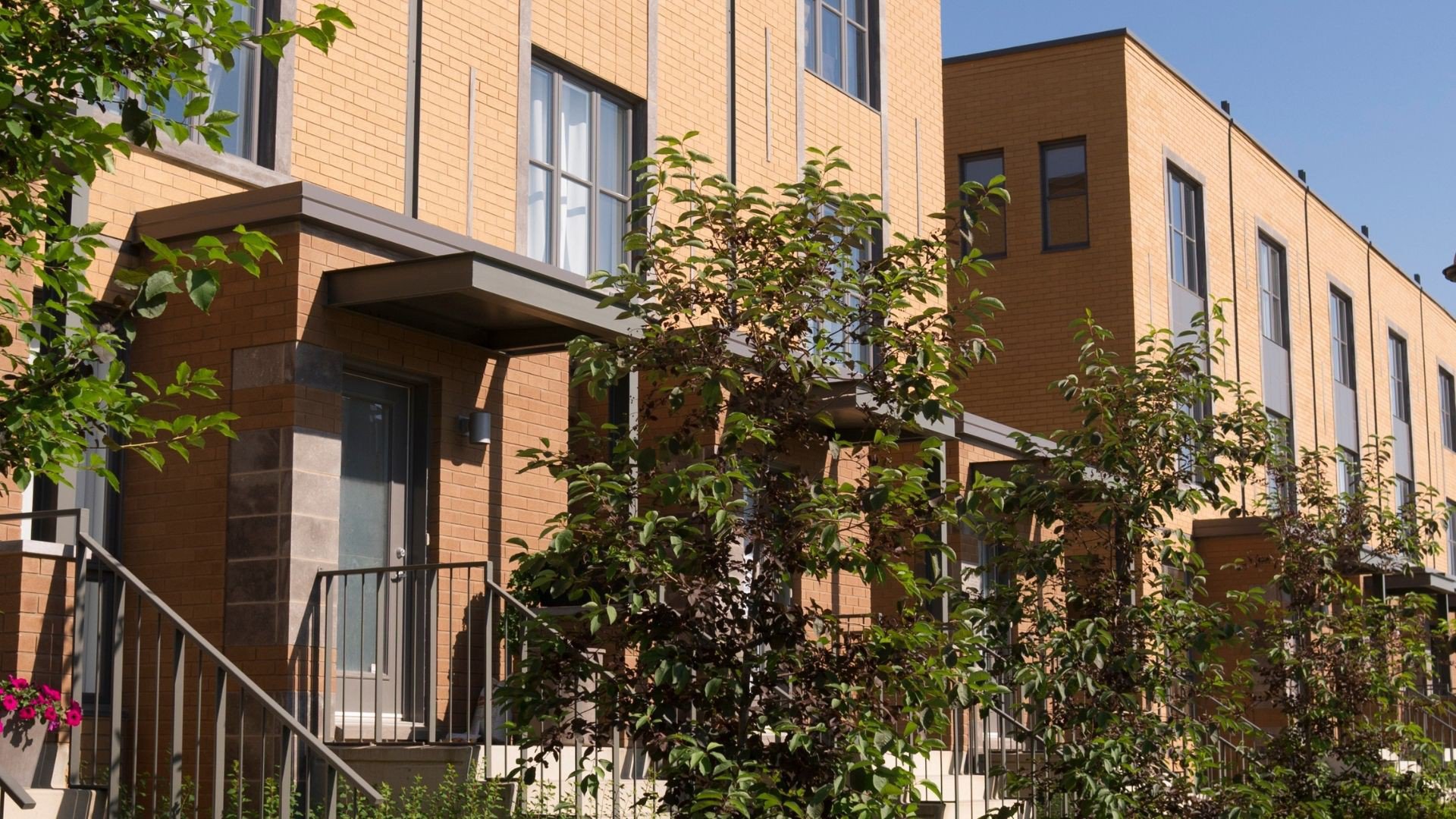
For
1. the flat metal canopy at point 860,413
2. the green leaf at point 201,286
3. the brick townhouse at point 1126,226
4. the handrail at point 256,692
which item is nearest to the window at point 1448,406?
the brick townhouse at point 1126,226

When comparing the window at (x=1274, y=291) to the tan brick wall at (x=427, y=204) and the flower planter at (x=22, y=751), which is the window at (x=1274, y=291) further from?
the flower planter at (x=22, y=751)

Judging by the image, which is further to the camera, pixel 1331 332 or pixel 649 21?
pixel 1331 332

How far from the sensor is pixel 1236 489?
80.9 ft

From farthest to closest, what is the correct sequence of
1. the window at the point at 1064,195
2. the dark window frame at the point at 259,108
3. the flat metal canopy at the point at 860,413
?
the window at the point at 1064,195 < the dark window frame at the point at 259,108 < the flat metal canopy at the point at 860,413

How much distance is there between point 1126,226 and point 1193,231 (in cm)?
270

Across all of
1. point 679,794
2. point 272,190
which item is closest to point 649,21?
point 272,190

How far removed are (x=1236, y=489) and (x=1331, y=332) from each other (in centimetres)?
730

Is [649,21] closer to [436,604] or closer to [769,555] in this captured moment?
[436,604]

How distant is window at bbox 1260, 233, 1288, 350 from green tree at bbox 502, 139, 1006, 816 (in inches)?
833

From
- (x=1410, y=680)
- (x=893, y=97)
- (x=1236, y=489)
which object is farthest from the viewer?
(x=1236, y=489)

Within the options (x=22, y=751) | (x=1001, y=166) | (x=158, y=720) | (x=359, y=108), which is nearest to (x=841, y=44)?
(x=1001, y=166)

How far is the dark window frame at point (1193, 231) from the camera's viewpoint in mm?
24484

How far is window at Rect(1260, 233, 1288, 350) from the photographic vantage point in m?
27.6

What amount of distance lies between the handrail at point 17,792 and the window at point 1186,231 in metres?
19.8
